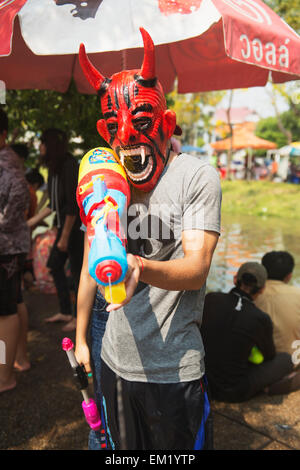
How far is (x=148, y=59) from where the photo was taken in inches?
64.5

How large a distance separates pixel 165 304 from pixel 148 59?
916mm

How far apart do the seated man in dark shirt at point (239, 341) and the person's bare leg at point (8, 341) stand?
4.59ft

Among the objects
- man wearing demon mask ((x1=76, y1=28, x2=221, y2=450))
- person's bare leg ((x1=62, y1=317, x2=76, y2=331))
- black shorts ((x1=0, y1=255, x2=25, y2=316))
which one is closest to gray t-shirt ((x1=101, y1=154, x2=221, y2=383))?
man wearing demon mask ((x1=76, y1=28, x2=221, y2=450))

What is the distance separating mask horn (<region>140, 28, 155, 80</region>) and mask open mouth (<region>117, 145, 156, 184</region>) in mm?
269

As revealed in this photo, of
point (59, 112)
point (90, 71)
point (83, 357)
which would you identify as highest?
point (59, 112)

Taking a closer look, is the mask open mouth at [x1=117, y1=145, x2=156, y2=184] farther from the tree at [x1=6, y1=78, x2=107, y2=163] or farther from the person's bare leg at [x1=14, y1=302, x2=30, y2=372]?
the tree at [x1=6, y1=78, x2=107, y2=163]

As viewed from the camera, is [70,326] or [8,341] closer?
[8,341]

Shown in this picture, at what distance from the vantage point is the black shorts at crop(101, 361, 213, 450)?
163 cm

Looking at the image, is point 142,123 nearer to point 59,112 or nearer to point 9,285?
point 9,285

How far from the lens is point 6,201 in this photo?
312 cm

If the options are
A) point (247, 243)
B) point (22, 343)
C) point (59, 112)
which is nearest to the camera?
point (22, 343)

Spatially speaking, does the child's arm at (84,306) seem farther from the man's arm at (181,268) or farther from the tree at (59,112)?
the tree at (59,112)

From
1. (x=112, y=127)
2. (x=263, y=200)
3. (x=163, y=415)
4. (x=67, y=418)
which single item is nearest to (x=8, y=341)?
(x=67, y=418)

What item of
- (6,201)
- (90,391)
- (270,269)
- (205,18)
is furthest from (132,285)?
(270,269)
